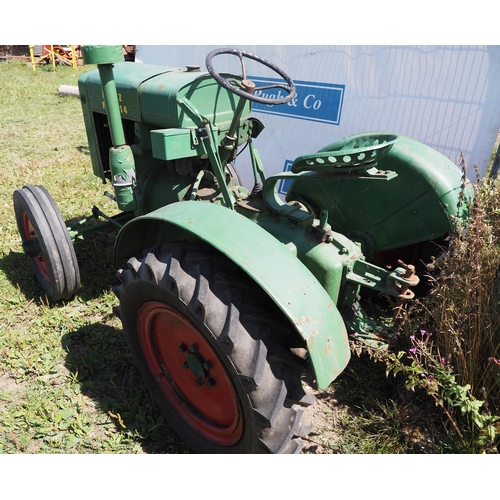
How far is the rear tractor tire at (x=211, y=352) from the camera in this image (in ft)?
5.40

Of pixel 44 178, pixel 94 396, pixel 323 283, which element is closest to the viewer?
pixel 323 283

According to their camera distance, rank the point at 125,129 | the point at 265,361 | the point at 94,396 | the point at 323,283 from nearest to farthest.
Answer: the point at 265,361, the point at 323,283, the point at 94,396, the point at 125,129

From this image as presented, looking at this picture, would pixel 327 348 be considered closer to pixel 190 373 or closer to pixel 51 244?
pixel 190 373

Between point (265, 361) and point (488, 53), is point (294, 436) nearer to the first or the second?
point (265, 361)

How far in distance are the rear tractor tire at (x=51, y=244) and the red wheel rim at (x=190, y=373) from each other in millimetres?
966

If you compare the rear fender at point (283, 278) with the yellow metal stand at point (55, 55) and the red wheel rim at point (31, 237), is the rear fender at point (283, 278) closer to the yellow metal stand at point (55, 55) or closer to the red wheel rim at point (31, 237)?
the red wheel rim at point (31, 237)

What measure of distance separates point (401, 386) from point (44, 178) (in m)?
4.68

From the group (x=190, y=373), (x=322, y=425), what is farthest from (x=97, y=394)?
(x=322, y=425)

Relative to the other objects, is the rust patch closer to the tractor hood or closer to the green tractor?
the green tractor

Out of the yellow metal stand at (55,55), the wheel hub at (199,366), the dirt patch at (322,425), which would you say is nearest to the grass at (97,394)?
the dirt patch at (322,425)

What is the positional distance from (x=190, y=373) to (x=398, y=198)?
4.98ft

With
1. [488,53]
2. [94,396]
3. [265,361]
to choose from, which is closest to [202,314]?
[265,361]

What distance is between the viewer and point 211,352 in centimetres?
184

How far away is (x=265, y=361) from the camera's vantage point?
1643 millimetres
